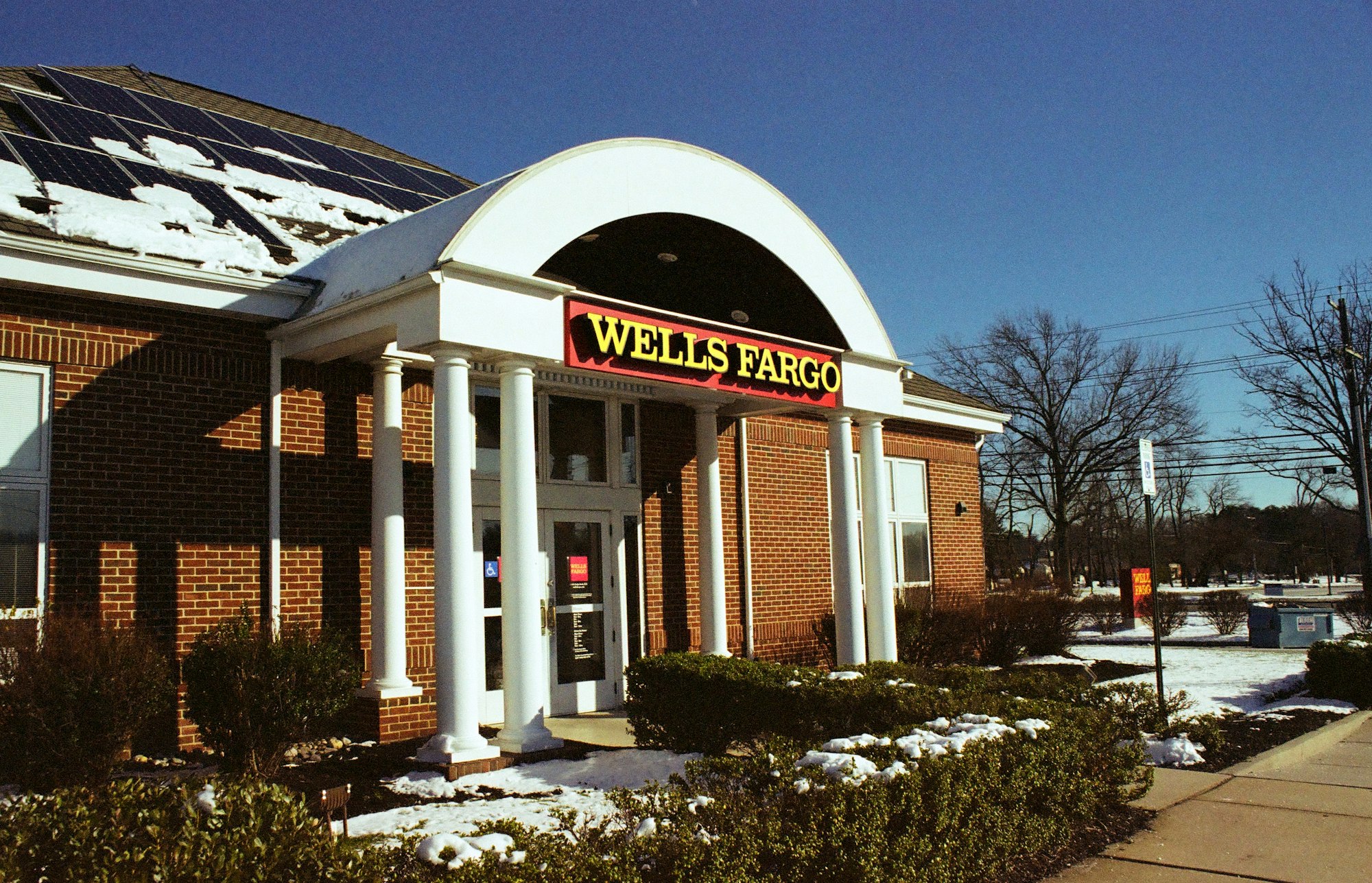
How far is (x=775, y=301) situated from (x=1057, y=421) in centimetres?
4159

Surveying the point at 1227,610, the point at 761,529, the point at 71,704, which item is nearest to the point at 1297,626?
the point at 1227,610

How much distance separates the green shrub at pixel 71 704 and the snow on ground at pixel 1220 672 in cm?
914

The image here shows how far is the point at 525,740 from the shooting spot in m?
7.98

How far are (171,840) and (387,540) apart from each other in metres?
5.86

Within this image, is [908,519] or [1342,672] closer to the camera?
[1342,672]

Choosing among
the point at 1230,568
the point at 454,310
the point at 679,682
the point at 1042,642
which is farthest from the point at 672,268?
the point at 1230,568

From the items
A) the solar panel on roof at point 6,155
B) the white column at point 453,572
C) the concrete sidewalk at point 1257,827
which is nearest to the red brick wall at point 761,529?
the white column at point 453,572

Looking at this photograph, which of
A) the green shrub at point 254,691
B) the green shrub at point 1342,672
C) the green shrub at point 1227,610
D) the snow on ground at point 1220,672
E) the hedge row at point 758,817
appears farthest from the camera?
the green shrub at point 1227,610

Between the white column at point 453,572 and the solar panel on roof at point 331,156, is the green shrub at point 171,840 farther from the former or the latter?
the solar panel on roof at point 331,156

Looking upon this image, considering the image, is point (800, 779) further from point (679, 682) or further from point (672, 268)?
point (672, 268)

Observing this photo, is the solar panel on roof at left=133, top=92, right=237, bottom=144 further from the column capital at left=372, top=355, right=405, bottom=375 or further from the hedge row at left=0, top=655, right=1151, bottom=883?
the hedge row at left=0, top=655, right=1151, bottom=883

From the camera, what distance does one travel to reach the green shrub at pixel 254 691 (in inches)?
282

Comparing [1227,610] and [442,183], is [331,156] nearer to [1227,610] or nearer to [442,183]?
[442,183]

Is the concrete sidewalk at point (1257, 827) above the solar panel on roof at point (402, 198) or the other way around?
the other way around
